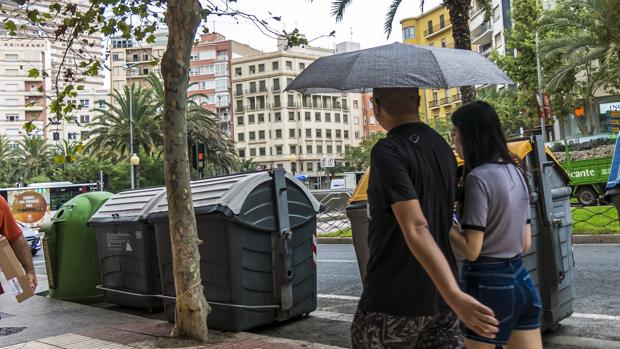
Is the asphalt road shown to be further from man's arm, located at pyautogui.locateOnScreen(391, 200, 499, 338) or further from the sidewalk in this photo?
man's arm, located at pyautogui.locateOnScreen(391, 200, 499, 338)

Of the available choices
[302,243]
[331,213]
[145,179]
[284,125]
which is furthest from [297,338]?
[284,125]

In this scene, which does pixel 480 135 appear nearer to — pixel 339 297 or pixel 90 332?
pixel 90 332

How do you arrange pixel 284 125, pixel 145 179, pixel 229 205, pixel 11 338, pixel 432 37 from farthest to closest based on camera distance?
pixel 284 125 → pixel 432 37 → pixel 145 179 → pixel 11 338 → pixel 229 205

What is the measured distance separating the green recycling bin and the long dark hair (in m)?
7.01

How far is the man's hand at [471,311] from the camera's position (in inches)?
81.0

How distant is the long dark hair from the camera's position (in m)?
2.74

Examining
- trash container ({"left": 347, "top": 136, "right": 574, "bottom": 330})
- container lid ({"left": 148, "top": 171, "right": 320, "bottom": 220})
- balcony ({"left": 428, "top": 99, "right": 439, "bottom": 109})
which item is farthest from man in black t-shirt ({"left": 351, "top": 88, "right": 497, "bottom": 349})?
balcony ({"left": 428, "top": 99, "right": 439, "bottom": 109})

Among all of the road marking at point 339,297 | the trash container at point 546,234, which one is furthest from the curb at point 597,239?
the trash container at point 546,234

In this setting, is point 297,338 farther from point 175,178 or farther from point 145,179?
point 145,179

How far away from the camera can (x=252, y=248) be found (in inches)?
233

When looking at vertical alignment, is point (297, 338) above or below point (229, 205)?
below

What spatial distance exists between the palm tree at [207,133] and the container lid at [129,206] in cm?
3941

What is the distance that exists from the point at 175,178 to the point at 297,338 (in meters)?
2.03

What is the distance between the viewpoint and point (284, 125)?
10319 cm
